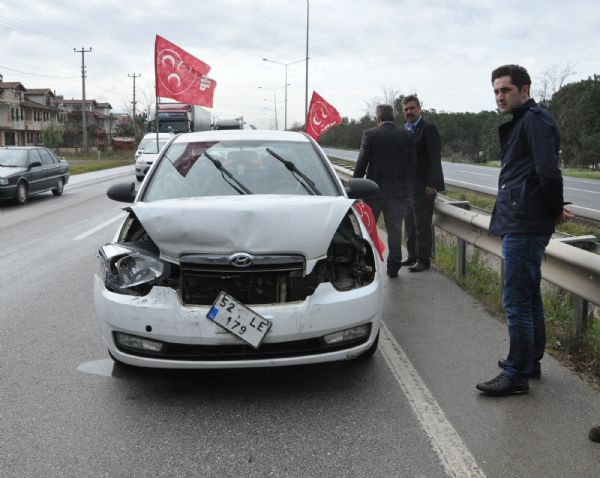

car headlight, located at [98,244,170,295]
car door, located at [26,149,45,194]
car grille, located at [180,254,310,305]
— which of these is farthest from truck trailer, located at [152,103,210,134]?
car grille, located at [180,254,310,305]

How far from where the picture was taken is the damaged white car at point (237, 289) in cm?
347

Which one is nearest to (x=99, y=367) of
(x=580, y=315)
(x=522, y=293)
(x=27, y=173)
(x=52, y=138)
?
(x=522, y=293)

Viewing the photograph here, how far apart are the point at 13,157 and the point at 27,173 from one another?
32.7 inches

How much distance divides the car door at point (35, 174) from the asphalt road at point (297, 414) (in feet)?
37.3

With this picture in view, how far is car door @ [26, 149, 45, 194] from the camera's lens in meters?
15.5

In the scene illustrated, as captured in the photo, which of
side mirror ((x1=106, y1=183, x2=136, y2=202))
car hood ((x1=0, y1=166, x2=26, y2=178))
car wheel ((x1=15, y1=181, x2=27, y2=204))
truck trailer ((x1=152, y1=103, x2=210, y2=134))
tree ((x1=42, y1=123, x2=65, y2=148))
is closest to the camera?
side mirror ((x1=106, y1=183, x2=136, y2=202))

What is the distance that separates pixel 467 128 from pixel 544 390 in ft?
279

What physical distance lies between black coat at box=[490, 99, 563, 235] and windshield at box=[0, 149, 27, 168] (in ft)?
47.5

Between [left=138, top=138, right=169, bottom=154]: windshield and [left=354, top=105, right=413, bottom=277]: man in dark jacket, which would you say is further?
[left=138, top=138, right=169, bottom=154]: windshield

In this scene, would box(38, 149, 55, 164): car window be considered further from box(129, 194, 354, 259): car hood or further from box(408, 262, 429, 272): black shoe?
box(129, 194, 354, 259): car hood

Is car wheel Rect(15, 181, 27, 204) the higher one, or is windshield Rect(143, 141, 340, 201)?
windshield Rect(143, 141, 340, 201)

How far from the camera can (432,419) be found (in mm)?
3383

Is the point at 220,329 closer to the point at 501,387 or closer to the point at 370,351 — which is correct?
the point at 370,351

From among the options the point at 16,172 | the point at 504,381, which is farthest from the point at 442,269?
the point at 16,172
